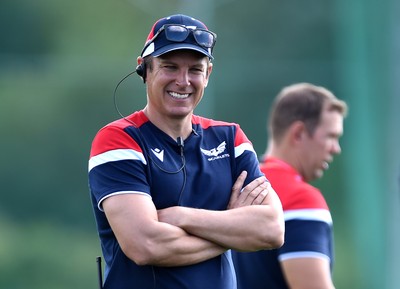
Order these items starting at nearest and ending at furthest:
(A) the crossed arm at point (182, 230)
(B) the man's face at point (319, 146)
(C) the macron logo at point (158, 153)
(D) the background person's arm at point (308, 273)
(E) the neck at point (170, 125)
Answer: (A) the crossed arm at point (182, 230) < (C) the macron logo at point (158, 153) < (E) the neck at point (170, 125) < (D) the background person's arm at point (308, 273) < (B) the man's face at point (319, 146)

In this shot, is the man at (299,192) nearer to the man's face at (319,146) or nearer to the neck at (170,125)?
the man's face at (319,146)

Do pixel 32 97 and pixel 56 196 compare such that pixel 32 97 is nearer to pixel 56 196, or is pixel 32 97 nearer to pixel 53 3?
pixel 56 196

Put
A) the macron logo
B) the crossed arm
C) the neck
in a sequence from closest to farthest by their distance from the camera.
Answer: the crossed arm → the macron logo → the neck

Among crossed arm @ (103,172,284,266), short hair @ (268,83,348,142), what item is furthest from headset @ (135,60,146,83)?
short hair @ (268,83,348,142)

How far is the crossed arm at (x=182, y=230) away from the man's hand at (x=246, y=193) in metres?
0.02

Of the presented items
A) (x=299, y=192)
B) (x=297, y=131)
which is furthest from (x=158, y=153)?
(x=297, y=131)

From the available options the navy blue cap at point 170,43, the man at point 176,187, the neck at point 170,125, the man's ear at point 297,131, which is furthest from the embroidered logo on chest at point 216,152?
the man's ear at point 297,131

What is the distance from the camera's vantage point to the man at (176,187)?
418 centimetres

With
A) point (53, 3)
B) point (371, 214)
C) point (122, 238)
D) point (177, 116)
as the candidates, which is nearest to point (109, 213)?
point (122, 238)

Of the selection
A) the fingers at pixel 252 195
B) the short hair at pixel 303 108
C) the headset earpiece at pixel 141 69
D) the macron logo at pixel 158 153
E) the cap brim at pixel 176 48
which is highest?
the cap brim at pixel 176 48

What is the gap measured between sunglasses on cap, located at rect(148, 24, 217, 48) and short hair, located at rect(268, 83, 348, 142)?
50.5 inches

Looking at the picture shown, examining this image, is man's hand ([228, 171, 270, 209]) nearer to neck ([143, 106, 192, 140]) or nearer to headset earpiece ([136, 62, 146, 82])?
neck ([143, 106, 192, 140])

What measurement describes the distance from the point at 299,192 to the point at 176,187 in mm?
971

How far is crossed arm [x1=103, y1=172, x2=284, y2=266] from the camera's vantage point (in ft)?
13.6
